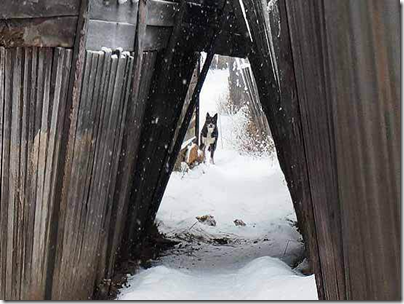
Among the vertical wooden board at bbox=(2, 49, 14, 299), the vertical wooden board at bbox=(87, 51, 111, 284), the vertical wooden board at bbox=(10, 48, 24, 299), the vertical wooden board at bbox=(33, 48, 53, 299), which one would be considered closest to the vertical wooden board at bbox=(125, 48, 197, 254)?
the vertical wooden board at bbox=(87, 51, 111, 284)

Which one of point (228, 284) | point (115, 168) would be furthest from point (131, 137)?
point (228, 284)

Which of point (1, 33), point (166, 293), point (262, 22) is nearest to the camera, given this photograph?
point (1, 33)

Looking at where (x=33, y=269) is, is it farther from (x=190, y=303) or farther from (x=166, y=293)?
(x=190, y=303)

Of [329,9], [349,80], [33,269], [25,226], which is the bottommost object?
[33,269]

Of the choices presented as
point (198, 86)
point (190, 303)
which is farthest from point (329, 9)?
point (198, 86)

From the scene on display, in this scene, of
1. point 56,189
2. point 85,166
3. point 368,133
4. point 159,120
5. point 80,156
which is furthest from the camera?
point 159,120

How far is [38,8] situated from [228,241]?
246 inches

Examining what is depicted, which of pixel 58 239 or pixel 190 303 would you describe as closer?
pixel 190 303

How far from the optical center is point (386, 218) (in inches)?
42.8

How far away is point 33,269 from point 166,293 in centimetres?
182

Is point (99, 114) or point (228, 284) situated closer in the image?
point (99, 114)

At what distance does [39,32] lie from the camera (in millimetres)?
4105

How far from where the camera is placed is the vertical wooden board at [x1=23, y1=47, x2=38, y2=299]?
13.6 feet

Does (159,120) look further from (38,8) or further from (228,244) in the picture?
(228,244)
